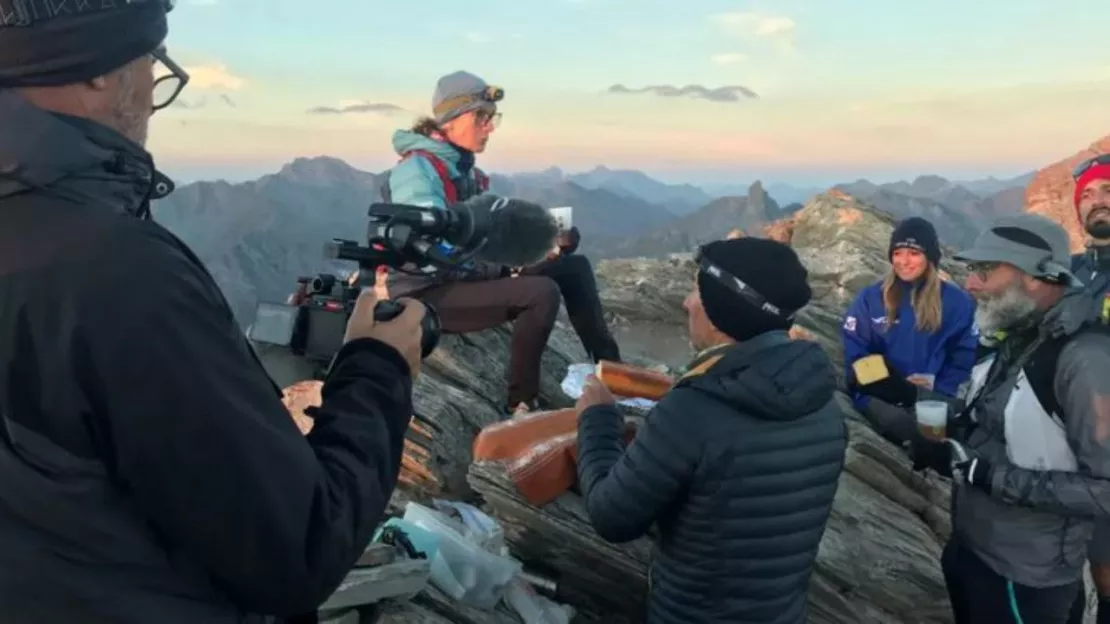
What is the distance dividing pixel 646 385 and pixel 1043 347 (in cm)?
289

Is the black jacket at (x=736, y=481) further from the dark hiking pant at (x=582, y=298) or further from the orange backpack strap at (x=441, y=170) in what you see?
the dark hiking pant at (x=582, y=298)

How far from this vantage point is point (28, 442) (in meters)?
1.93

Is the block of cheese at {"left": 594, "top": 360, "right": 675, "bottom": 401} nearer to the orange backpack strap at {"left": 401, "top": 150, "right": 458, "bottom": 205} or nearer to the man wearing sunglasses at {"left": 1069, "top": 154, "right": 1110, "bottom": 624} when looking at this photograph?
the orange backpack strap at {"left": 401, "top": 150, "right": 458, "bottom": 205}

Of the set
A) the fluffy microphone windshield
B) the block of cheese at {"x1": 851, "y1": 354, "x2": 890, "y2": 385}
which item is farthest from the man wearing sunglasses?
the fluffy microphone windshield

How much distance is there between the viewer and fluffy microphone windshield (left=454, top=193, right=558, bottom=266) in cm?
344

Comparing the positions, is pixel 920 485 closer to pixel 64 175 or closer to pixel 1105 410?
pixel 1105 410

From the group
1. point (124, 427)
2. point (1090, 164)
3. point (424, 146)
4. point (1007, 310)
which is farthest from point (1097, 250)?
point (124, 427)

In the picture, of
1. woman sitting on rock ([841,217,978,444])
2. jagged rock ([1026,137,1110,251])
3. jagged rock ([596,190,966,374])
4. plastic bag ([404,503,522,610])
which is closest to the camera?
plastic bag ([404,503,522,610])

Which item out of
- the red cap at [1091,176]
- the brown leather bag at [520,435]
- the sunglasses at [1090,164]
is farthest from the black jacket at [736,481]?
the sunglasses at [1090,164]

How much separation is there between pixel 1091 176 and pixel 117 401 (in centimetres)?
→ 760

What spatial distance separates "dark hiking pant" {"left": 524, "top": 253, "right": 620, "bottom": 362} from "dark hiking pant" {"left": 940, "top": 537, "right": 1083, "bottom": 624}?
17.2ft

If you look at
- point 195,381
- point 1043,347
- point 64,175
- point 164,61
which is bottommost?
point 1043,347

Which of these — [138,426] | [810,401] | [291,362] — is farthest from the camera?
[810,401]

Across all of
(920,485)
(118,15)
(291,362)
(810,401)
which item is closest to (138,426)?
(118,15)
